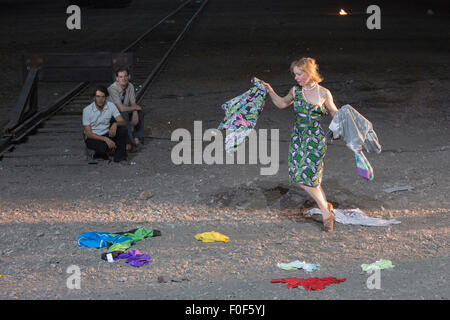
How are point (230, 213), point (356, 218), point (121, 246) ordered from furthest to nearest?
point (230, 213), point (356, 218), point (121, 246)

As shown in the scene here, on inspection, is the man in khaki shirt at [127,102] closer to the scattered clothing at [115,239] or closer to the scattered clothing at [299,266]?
the scattered clothing at [115,239]

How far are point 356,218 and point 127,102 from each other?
15.4 ft

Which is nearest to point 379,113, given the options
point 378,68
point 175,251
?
point 378,68

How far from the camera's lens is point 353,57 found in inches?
825

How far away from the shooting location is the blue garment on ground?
24.0 feet

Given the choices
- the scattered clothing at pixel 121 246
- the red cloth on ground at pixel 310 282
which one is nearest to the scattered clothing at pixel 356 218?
the red cloth on ground at pixel 310 282

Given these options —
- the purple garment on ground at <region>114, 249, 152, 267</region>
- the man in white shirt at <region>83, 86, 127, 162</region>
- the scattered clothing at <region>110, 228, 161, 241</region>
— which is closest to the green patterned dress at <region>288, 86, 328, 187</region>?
the scattered clothing at <region>110, 228, 161, 241</region>

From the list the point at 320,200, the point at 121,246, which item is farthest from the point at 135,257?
the point at 320,200

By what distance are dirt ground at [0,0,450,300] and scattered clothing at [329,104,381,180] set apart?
738 millimetres

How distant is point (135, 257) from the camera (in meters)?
6.97

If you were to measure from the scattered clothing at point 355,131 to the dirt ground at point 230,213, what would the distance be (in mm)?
738

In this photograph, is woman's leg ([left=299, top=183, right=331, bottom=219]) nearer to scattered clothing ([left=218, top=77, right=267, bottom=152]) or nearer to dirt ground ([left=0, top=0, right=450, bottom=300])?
dirt ground ([left=0, top=0, right=450, bottom=300])

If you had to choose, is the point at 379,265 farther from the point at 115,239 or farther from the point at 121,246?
the point at 115,239

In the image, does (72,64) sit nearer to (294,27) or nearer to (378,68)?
(378,68)
